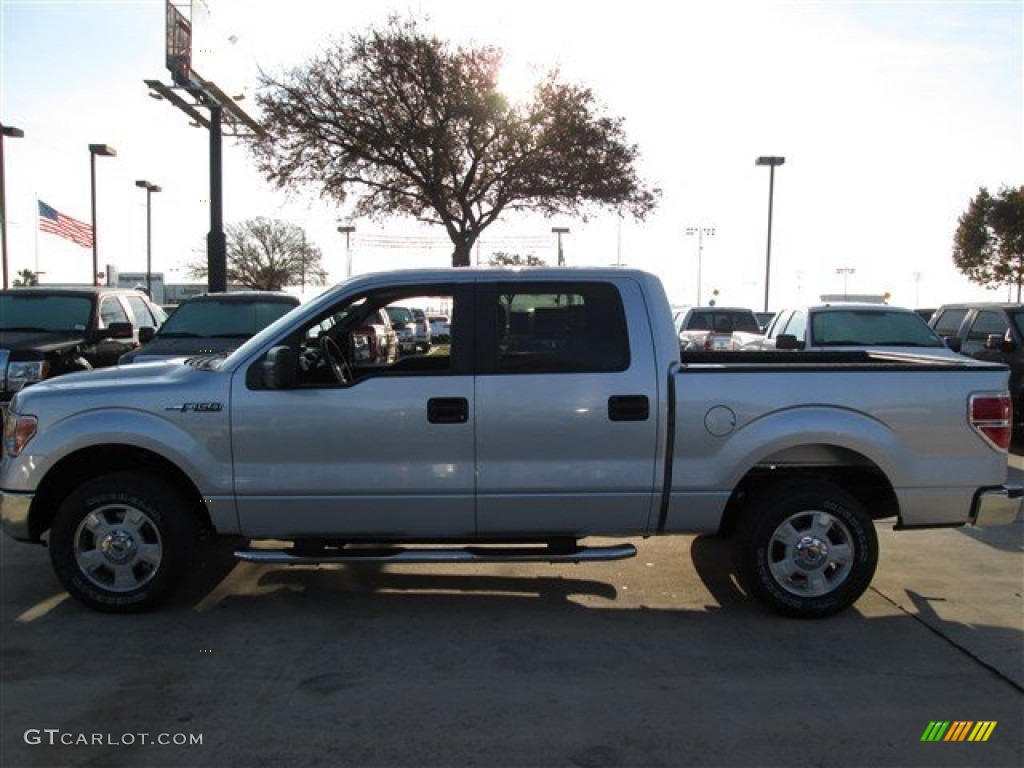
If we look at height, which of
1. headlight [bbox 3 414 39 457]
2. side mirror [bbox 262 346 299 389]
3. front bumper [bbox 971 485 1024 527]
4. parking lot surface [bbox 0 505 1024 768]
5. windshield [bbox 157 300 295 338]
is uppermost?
windshield [bbox 157 300 295 338]

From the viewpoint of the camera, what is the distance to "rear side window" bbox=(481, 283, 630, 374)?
479 centimetres

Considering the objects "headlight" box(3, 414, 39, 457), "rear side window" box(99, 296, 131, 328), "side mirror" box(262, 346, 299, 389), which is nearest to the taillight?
"side mirror" box(262, 346, 299, 389)

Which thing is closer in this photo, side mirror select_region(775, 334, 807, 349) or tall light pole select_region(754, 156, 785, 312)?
side mirror select_region(775, 334, 807, 349)

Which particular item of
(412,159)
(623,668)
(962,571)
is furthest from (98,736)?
(412,159)

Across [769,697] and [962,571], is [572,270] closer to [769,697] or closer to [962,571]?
[769,697]

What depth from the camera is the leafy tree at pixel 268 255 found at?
60.0 meters

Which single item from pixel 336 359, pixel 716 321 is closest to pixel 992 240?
pixel 716 321

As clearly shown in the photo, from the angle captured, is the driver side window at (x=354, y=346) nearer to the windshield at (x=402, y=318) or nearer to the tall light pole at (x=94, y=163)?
the windshield at (x=402, y=318)

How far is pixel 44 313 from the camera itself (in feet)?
34.0

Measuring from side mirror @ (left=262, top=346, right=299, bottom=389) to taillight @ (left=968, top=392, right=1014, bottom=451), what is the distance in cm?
384

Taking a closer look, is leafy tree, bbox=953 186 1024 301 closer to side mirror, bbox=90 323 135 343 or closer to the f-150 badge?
side mirror, bbox=90 323 135 343

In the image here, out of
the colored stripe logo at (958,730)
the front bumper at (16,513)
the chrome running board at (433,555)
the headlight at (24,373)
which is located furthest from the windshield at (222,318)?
the colored stripe logo at (958,730)

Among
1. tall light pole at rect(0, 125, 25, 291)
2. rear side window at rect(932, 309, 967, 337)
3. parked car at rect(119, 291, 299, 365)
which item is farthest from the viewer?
tall light pole at rect(0, 125, 25, 291)

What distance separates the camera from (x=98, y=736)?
11.7ft
